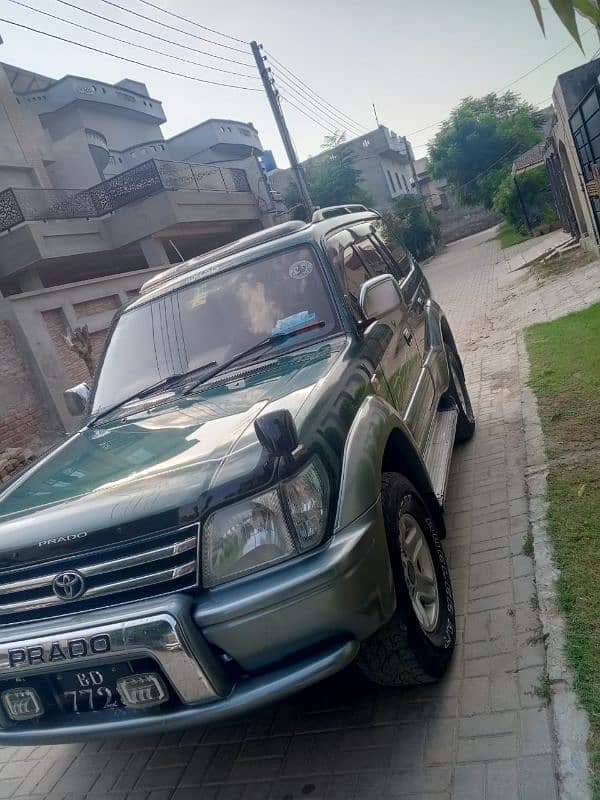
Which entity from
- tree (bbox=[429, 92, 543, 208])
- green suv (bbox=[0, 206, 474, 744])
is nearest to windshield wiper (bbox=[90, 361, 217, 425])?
green suv (bbox=[0, 206, 474, 744])

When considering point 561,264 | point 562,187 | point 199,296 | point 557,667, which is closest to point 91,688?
point 557,667

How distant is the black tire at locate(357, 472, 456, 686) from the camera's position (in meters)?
2.43

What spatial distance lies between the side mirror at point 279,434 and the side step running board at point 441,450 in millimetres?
1463

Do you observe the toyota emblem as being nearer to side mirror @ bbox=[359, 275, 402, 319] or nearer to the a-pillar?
side mirror @ bbox=[359, 275, 402, 319]

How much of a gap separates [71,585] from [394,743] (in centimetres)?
140

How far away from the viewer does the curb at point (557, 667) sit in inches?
80.0

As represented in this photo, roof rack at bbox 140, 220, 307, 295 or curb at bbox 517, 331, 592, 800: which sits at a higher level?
roof rack at bbox 140, 220, 307, 295

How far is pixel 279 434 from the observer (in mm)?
2100

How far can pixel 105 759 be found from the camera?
2.97 m

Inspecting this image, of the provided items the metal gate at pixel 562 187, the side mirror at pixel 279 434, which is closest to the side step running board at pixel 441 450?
the side mirror at pixel 279 434

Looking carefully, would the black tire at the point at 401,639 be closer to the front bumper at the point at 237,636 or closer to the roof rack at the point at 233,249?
the front bumper at the point at 237,636

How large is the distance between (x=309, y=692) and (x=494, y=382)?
17.5 feet

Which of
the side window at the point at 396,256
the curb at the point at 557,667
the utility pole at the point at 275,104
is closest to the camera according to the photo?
the curb at the point at 557,667

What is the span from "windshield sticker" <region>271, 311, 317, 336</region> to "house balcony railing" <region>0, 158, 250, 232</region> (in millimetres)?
13963
